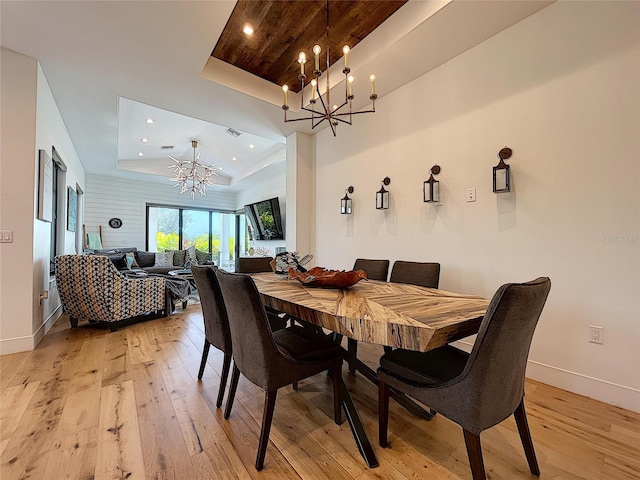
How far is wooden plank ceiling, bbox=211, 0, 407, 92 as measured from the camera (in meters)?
2.49

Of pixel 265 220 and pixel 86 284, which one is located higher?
pixel 265 220

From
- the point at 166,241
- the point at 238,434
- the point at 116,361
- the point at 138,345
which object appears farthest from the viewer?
the point at 166,241

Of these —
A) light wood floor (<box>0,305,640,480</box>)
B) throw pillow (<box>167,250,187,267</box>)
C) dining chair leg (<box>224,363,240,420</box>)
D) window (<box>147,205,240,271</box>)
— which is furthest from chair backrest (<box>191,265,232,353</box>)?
window (<box>147,205,240,271</box>)

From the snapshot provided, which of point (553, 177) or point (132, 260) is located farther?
point (132, 260)

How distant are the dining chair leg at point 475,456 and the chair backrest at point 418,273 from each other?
1.28 m

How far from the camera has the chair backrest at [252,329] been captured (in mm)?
1280

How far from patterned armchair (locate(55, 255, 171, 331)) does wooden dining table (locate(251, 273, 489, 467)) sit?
2.45 m

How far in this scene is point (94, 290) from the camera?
316cm

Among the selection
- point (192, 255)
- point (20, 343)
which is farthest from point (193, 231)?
point (20, 343)

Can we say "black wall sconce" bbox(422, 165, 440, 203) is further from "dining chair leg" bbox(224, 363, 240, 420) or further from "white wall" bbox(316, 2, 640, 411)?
"dining chair leg" bbox(224, 363, 240, 420)

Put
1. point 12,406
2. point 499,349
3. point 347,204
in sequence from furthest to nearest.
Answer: point 347,204 < point 12,406 < point 499,349

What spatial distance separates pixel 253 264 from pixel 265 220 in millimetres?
4255

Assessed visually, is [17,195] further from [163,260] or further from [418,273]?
[163,260]

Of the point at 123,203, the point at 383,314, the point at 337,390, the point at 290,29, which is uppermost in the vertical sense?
the point at 290,29
